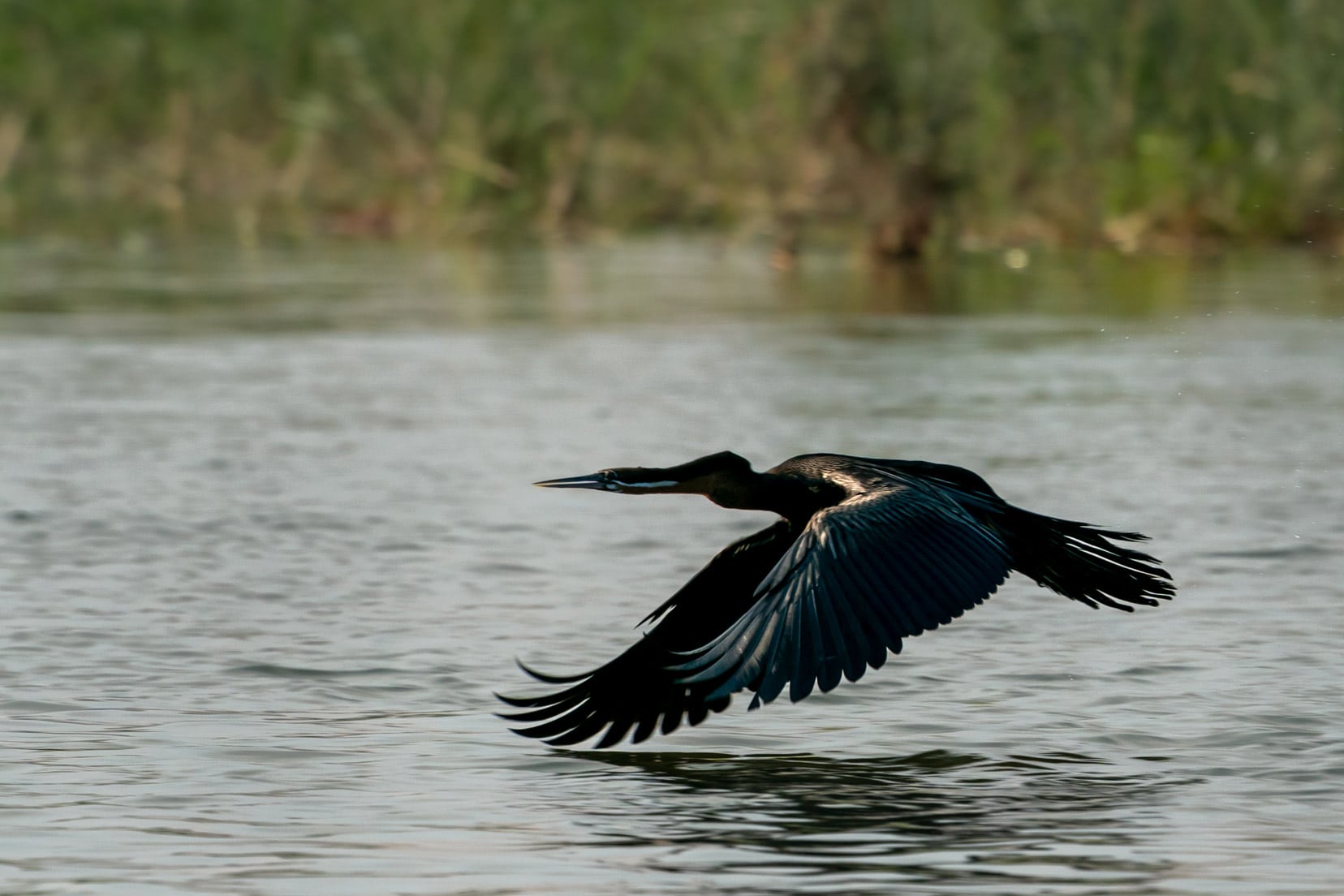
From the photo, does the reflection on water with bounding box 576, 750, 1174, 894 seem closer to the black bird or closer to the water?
the water

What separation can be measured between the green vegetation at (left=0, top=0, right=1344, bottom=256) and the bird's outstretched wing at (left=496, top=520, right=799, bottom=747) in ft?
40.7

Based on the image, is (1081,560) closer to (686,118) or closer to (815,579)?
(815,579)

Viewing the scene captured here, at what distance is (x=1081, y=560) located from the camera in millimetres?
5938

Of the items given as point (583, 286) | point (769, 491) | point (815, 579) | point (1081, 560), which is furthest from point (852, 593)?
point (583, 286)

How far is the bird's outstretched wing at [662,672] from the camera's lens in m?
5.77

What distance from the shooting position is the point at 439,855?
4.73 meters

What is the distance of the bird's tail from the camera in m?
5.89

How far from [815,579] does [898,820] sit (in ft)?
1.57

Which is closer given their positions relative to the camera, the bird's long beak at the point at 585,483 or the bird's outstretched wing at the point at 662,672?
the bird's long beak at the point at 585,483

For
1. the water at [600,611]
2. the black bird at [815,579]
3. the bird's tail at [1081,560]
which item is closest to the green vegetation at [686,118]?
the water at [600,611]

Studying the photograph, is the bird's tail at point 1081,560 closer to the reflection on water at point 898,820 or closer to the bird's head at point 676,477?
the reflection on water at point 898,820

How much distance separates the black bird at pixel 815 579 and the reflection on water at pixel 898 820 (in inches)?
7.0

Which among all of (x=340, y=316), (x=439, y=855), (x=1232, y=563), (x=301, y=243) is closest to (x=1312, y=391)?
(x=1232, y=563)

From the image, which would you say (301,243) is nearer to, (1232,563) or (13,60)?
(13,60)
